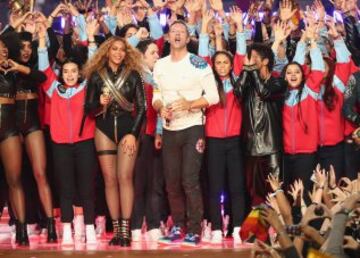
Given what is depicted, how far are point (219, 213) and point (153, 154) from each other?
77 centimetres

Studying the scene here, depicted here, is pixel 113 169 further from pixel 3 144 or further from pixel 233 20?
pixel 233 20

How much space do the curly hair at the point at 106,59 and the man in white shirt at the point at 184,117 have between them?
0.23m

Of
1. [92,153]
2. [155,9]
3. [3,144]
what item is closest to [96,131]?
[92,153]

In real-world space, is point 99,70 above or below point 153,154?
above

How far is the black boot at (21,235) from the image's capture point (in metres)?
8.59

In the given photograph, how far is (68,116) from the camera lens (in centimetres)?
882

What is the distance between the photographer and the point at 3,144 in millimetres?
8625

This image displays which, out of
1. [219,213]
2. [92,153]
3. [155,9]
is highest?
[155,9]

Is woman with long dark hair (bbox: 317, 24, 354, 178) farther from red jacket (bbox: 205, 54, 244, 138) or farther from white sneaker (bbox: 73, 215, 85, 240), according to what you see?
white sneaker (bbox: 73, 215, 85, 240)

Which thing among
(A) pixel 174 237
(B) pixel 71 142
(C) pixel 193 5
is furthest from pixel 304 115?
(B) pixel 71 142

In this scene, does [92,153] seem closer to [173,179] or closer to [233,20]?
[173,179]

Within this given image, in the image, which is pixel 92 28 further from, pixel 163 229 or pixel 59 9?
pixel 163 229

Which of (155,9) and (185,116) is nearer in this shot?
(185,116)

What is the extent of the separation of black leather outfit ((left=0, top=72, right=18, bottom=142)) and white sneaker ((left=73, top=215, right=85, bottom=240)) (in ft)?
3.10
